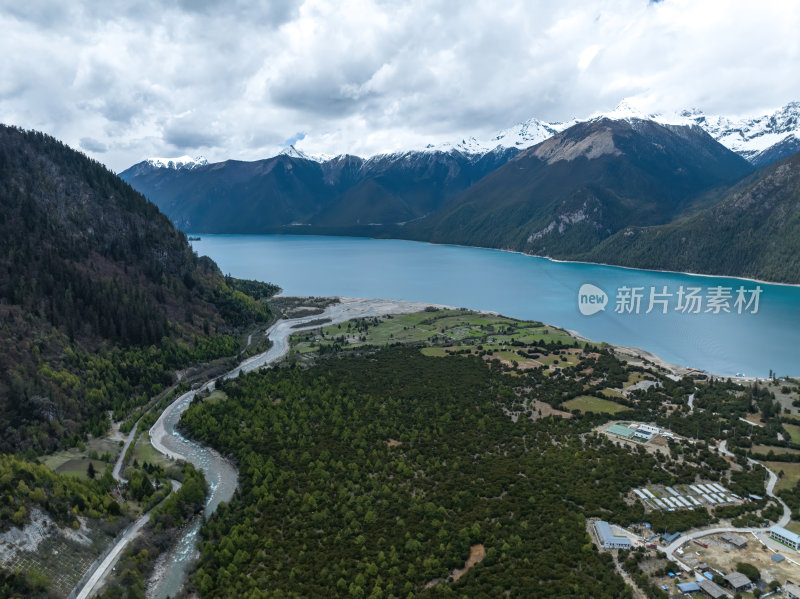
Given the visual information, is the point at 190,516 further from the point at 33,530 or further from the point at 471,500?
the point at 471,500

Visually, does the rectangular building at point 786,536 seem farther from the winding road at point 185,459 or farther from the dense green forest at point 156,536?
the dense green forest at point 156,536

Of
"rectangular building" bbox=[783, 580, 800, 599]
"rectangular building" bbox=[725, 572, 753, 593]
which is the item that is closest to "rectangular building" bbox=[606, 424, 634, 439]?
"rectangular building" bbox=[725, 572, 753, 593]

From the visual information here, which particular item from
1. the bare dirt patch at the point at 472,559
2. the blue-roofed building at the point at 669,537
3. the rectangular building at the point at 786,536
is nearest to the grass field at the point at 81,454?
the bare dirt patch at the point at 472,559

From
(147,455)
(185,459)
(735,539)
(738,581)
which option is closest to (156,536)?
(185,459)

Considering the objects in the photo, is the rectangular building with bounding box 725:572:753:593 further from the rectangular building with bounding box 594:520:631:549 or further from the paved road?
the paved road

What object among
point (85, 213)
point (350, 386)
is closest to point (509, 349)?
point (350, 386)

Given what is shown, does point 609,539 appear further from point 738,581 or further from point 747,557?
point 747,557
